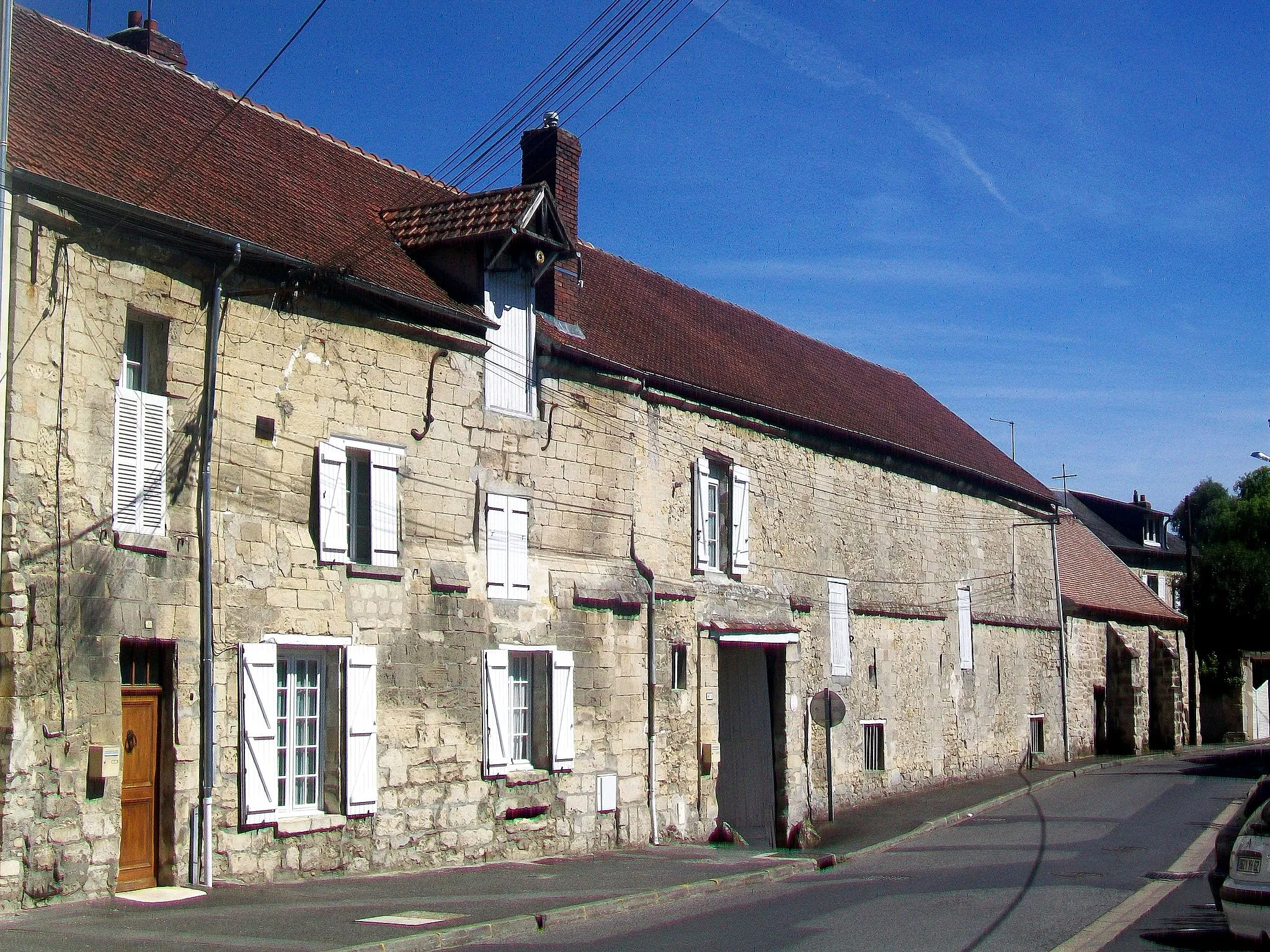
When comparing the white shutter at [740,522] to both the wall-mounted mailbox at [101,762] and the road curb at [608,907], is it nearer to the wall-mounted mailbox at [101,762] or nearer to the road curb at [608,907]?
the road curb at [608,907]

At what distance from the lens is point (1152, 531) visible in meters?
48.3

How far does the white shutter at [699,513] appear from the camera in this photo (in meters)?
17.6

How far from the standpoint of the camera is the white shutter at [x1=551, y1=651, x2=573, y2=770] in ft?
48.7

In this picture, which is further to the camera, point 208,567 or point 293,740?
point 293,740

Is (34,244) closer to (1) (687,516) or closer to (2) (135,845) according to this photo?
(2) (135,845)

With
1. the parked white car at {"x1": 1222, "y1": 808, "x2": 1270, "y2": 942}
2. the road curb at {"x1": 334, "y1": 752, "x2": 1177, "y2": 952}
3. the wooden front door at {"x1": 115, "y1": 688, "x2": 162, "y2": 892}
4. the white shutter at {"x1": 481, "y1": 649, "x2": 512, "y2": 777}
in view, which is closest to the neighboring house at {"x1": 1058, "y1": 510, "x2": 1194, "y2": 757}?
the road curb at {"x1": 334, "y1": 752, "x2": 1177, "y2": 952}

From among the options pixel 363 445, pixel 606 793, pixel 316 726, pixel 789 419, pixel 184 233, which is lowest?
pixel 606 793

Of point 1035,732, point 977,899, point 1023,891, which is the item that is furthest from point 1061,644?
point 977,899

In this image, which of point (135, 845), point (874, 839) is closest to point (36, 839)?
point (135, 845)

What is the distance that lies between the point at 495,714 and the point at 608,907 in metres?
3.32

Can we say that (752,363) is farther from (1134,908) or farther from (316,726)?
(1134,908)

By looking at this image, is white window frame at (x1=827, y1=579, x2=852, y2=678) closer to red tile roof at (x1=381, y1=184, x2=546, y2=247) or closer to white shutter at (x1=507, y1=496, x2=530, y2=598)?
white shutter at (x1=507, y1=496, x2=530, y2=598)

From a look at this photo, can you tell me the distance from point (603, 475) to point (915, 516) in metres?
9.53

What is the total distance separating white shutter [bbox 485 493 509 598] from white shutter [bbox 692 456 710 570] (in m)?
3.82
